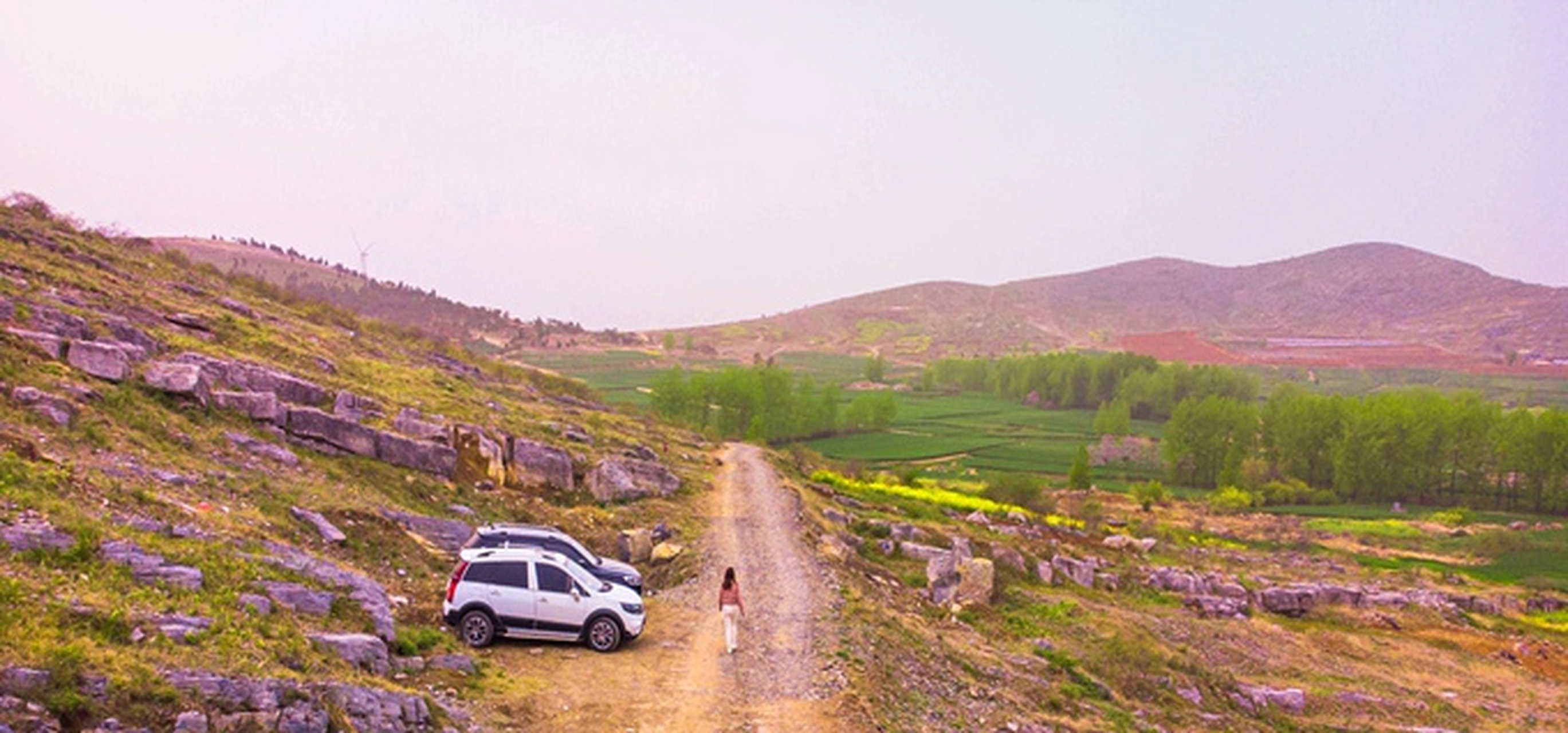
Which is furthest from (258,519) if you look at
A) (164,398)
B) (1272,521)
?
(1272,521)

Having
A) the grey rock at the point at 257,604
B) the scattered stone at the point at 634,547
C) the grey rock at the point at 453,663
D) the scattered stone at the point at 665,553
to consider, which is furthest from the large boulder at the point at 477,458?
the grey rock at the point at 257,604

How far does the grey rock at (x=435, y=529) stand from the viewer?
81.8 ft

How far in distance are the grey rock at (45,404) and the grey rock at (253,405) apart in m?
5.36

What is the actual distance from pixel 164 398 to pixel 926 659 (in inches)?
880

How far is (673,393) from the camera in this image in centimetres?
10319

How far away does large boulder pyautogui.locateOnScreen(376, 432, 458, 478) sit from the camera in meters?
30.0

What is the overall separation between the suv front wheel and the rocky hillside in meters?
2.92

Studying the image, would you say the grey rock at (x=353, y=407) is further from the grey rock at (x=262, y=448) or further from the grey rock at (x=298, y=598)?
the grey rock at (x=298, y=598)

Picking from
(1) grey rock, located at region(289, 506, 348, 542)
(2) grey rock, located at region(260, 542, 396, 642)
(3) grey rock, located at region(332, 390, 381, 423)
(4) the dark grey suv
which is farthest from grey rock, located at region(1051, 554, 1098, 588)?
(2) grey rock, located at region(260, 542, 396, 642)

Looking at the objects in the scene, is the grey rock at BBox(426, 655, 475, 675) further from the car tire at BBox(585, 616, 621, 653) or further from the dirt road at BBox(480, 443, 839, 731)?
the car tire at BBox(585, 616, 621, 653)

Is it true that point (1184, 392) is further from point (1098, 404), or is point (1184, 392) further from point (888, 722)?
point (888, 722)

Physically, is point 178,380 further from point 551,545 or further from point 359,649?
point 359,649

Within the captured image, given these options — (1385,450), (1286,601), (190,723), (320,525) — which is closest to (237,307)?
(320,525)

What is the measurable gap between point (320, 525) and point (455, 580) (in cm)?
516
